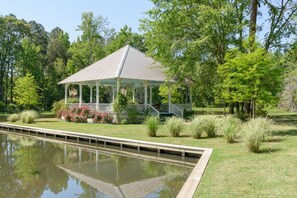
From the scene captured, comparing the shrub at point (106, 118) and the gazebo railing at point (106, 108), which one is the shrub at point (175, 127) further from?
the gazebo railing at point (106, 108)

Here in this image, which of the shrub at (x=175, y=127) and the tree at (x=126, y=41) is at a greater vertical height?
the tree at (x=126, y=41)

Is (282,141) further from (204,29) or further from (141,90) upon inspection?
(141,90)

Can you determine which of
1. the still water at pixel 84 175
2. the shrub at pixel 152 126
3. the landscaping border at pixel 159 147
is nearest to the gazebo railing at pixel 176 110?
the landscaping border at pixel 159 147

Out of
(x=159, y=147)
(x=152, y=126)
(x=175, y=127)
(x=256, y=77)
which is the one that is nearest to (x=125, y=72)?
(x=152, y=126)

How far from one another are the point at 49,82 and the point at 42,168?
126 feet

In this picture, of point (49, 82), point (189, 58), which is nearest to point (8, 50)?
point (49, 82)

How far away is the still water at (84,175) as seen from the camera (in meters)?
7.93

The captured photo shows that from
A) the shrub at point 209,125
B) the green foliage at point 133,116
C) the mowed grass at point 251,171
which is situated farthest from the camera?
the green foliage at point 133,116

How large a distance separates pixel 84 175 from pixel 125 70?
14177 mm

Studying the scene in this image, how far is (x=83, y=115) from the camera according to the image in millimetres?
24156

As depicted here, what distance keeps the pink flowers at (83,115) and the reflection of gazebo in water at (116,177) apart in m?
10.4

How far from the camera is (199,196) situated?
18.2 feet

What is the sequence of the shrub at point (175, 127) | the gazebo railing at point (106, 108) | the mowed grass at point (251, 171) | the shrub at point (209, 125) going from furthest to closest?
the gazebo railing at point (106, 108) → the shrub at point (175, 127) → the shrub at point (209, 125) → the mowed grass at point (251, 171)

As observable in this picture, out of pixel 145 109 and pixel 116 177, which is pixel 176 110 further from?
pixel 116 177
